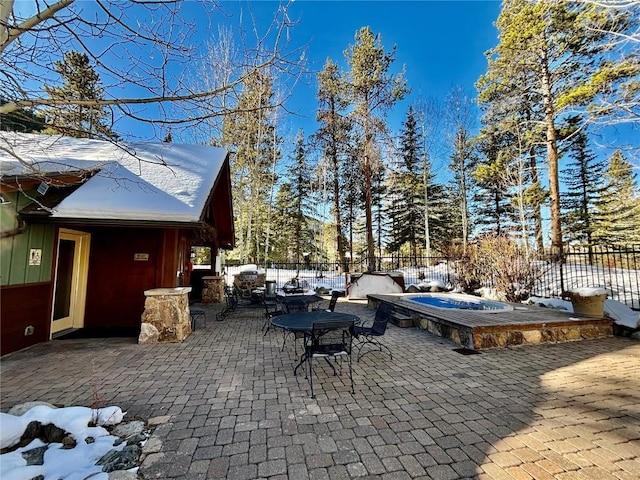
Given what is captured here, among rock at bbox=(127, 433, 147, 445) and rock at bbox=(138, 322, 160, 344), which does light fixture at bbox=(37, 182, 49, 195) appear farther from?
rock at bbox=(127, 433, 147, 445)

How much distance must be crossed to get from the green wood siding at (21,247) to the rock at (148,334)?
6.09ft

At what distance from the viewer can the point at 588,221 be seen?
18484 mm

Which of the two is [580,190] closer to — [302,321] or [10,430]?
[302,321]

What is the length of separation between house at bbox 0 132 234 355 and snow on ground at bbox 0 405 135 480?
9.35 feet

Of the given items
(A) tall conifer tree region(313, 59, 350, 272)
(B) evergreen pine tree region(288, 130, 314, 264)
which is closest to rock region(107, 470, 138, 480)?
(A) tall conifer tree region(313, 59, 350, 272)

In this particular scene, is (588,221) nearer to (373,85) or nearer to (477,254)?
(477,254)

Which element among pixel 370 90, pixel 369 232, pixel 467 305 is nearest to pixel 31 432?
pixel 467 305

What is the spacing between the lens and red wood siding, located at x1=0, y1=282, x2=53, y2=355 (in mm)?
4188

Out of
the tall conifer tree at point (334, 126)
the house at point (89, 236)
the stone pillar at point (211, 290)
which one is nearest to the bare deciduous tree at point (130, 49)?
the house at point (89, 236)

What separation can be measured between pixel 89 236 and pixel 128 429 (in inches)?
205

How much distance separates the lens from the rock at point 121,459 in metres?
1.90

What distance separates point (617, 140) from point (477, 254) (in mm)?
4291

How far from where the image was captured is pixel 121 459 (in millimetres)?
1968

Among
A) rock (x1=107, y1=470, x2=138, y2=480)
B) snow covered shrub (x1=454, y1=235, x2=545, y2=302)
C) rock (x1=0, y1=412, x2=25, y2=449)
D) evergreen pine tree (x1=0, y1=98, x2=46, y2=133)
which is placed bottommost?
rock (x1=107, y1=470, x2=138, y2=480)
